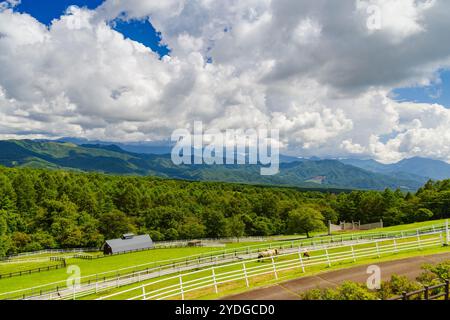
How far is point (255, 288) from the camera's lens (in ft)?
53.2

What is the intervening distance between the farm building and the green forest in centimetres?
750

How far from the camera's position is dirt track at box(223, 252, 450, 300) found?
1501cm

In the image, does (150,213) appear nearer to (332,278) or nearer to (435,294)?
(332,278)

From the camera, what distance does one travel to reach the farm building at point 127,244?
63.7m

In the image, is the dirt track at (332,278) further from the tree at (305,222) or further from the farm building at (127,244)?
the farm building at (127,244)

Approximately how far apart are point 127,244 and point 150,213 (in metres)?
22.4

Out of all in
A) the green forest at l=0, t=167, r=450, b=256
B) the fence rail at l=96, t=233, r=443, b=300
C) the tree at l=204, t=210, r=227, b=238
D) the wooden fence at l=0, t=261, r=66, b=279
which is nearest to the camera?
the fence rail at l=96, t=233, r=443, b=300

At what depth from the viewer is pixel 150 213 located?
87.6m

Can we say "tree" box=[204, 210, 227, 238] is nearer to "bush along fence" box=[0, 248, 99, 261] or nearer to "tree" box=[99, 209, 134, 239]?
"tree" box=[99, 209, 134, 239]

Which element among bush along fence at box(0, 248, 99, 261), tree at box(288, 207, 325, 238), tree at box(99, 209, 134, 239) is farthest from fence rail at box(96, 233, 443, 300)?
tree at box(99, 209, 134, 239)

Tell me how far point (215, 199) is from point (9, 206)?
59243mm

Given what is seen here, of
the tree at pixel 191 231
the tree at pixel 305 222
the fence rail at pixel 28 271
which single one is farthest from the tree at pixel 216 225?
the fence rail at pixel 28 271

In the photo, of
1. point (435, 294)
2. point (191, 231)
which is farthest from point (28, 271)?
point (435, 294)

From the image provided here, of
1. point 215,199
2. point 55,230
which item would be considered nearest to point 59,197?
point 55,230
